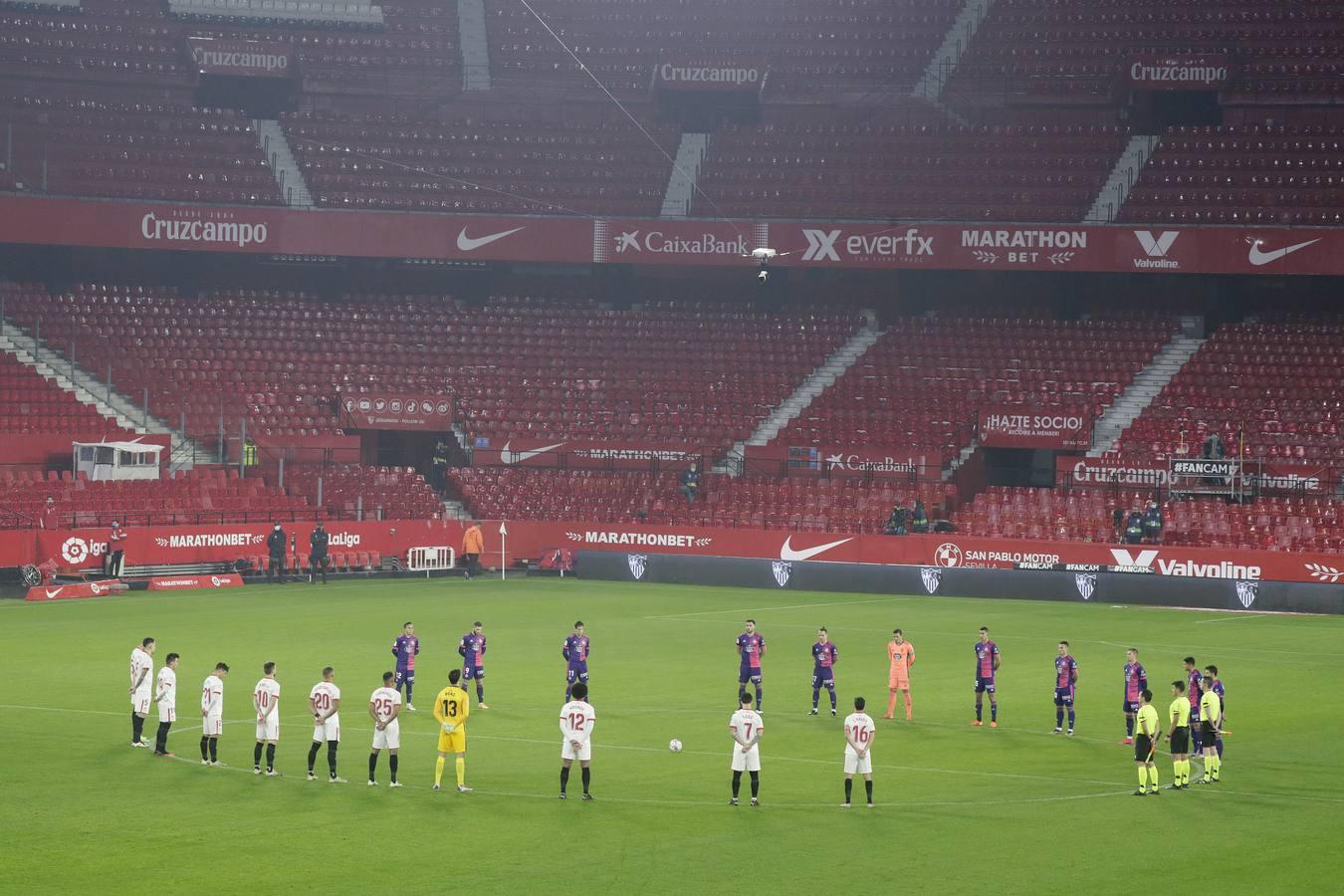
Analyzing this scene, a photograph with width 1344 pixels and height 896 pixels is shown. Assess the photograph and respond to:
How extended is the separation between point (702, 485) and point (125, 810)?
121ft

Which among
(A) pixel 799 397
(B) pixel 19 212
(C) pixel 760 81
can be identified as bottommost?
(A) pixel 799 397

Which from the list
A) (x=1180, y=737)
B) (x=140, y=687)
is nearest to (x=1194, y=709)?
(x=1180, y=737)

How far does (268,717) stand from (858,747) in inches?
315

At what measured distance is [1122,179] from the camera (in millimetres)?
62531

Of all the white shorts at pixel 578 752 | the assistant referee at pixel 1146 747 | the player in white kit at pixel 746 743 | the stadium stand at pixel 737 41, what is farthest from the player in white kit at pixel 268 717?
the stadium stand at pixel 737 41

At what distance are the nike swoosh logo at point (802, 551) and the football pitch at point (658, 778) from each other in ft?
37.8

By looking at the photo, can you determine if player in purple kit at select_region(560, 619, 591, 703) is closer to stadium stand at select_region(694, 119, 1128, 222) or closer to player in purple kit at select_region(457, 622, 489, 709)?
player in purple kit at select_region(457, 622, 489, 709)

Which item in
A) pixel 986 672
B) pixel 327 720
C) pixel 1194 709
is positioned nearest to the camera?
pixel 327 720

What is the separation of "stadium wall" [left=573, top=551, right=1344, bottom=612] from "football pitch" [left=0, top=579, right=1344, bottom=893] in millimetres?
5057

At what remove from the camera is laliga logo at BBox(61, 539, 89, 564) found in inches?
1788

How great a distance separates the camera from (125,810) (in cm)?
2042

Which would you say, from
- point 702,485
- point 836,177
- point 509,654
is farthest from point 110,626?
point 836,177

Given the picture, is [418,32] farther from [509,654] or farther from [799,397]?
[509,654]

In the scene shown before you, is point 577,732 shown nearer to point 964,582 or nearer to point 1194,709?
point 1194,709
